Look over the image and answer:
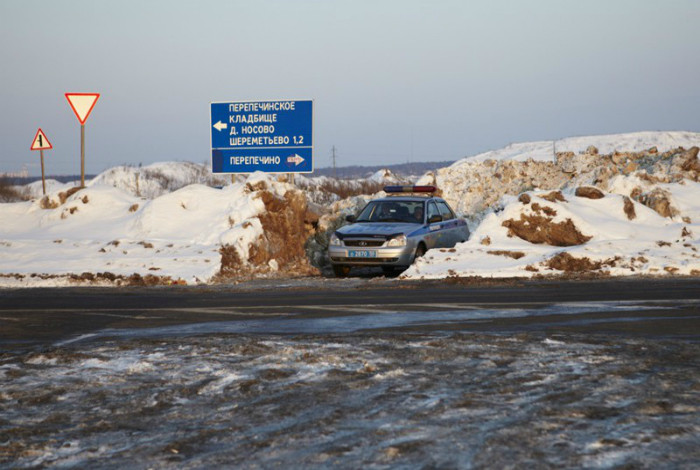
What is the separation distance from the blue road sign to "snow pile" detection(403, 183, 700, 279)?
571cm

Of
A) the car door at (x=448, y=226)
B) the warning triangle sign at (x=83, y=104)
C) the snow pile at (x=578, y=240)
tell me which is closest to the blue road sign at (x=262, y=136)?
the warning triangle sign at (x=83, y=104)

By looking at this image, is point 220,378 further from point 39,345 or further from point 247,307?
point 247,307

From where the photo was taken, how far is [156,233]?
22469mm

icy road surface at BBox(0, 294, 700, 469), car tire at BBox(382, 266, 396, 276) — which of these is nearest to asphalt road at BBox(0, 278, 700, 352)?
icy road surface at BBox(0, 294, 700, 469)

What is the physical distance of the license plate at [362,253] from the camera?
18.6 m

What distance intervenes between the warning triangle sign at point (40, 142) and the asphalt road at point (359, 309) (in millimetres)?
17690

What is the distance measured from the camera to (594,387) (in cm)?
669

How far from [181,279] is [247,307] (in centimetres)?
595

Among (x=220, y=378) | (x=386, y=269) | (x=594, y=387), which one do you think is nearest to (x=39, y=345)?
(x=220, y=378)

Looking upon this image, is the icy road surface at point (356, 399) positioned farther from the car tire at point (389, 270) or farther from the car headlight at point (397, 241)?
the car tire at point (389, 270)

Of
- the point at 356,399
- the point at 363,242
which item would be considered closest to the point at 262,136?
the point at 363,242

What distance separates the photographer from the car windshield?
20111mm

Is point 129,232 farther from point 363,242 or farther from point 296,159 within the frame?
point 363,242

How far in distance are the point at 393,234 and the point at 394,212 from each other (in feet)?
5.87
